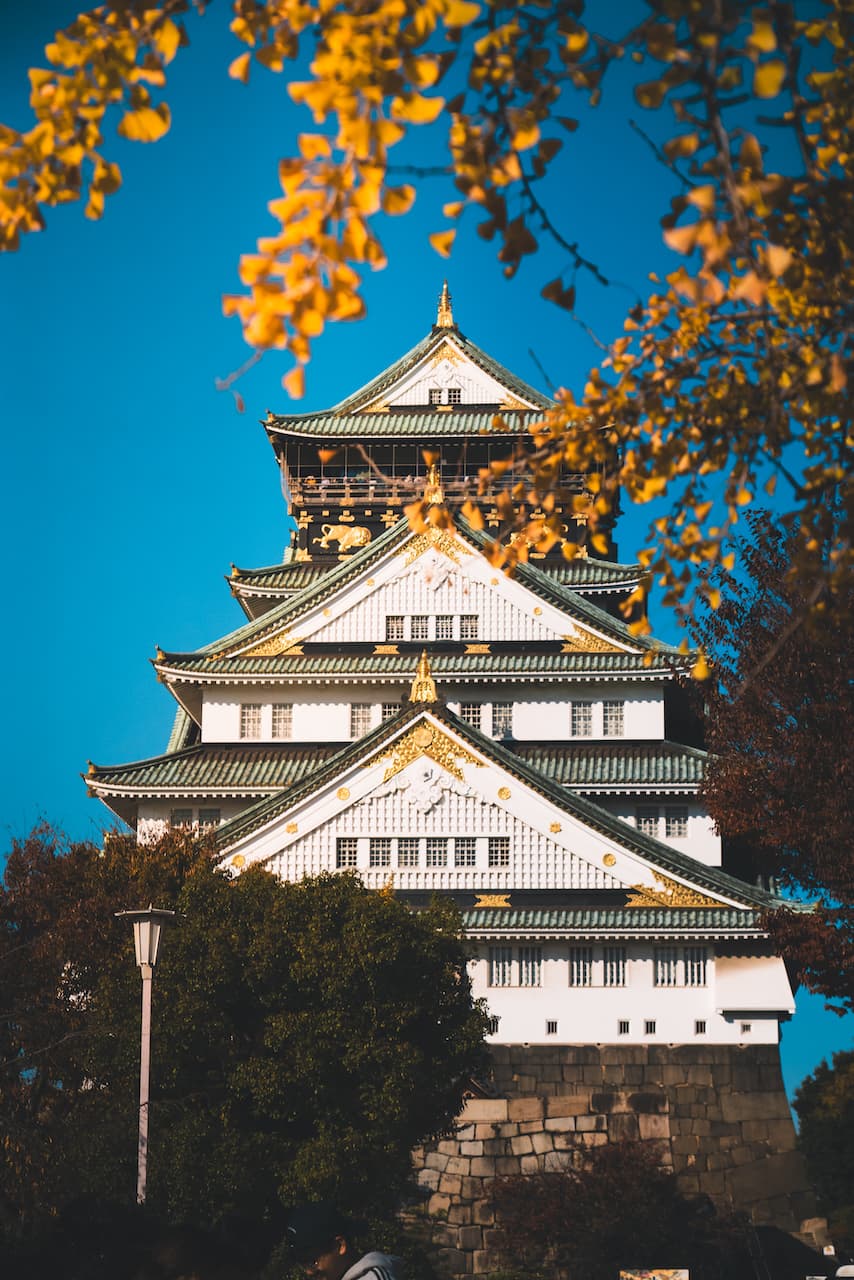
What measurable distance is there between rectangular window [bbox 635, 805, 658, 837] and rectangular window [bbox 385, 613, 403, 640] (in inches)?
351

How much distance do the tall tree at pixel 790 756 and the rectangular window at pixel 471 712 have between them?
1912 centimetres


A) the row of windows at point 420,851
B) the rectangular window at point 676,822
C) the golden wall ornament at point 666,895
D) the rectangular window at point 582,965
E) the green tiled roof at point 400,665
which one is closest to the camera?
the golden wall ornament at point 666,895

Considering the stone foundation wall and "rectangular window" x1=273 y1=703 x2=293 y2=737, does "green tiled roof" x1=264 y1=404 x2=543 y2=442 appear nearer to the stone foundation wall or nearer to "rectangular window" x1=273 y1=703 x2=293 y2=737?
"rectangular window" x1=273 y1=703 x2=293 y2=737

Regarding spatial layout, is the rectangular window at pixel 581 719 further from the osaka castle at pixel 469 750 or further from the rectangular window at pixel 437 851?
the rectangular window at pixel 437 851

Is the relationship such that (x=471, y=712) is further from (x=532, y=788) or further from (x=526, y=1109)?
(x=526, y=1109)

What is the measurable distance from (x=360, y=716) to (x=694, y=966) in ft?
43.3

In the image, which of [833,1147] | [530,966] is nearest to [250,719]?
[530,966]

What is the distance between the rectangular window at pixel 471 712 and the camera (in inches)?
1986

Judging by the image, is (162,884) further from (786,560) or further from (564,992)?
(786,560)

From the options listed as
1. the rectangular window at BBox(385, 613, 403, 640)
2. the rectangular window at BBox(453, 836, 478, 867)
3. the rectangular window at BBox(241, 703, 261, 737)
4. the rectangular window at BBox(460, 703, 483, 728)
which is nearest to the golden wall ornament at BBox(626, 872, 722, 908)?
the rectangular window at BBox(453, 836, 478, 867)

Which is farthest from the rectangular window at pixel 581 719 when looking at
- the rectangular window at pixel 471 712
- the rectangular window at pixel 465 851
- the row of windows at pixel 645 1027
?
the row of windows at pixel 645 1027

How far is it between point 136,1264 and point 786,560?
787 inches

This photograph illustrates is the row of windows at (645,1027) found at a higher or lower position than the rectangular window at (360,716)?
lower

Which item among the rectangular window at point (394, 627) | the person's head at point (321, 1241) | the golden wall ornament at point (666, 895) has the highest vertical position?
the rectangular window at point (394, 627)
